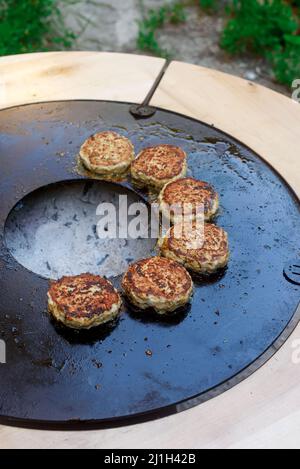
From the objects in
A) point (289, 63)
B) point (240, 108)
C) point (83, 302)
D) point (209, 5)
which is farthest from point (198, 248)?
point (209, 5)

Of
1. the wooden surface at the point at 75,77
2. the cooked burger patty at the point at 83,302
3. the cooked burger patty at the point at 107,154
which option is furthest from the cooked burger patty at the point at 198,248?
the wooden surface at the point at 75,77

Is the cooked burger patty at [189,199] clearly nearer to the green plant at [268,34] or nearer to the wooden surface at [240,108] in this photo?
the wooden surface at [240,108]

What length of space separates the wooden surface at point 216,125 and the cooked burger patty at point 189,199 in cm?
43

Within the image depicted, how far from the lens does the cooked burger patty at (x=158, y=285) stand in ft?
6.31

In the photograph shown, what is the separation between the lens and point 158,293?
1.92 m

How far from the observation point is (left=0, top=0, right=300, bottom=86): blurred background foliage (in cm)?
500

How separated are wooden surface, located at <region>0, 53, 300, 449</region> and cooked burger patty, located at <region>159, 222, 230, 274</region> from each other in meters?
0.37

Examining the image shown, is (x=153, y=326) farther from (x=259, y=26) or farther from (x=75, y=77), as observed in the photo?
(x=259, y=26)

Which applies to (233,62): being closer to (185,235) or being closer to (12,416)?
(185,235)

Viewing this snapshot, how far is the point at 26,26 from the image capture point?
501cm

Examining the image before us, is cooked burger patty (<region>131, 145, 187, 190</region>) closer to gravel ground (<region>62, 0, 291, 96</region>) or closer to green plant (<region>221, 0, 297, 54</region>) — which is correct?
gravel ground (<region>62, 0, 291, 96</region>)

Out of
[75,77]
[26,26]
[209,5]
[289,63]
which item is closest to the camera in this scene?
[75,77]

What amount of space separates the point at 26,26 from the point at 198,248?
12.0 feet

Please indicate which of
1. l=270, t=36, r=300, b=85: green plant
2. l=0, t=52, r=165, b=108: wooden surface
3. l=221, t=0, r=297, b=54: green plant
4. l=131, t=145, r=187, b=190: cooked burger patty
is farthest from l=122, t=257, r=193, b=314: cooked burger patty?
l=221, t=0, r=297, b=54: green plant
